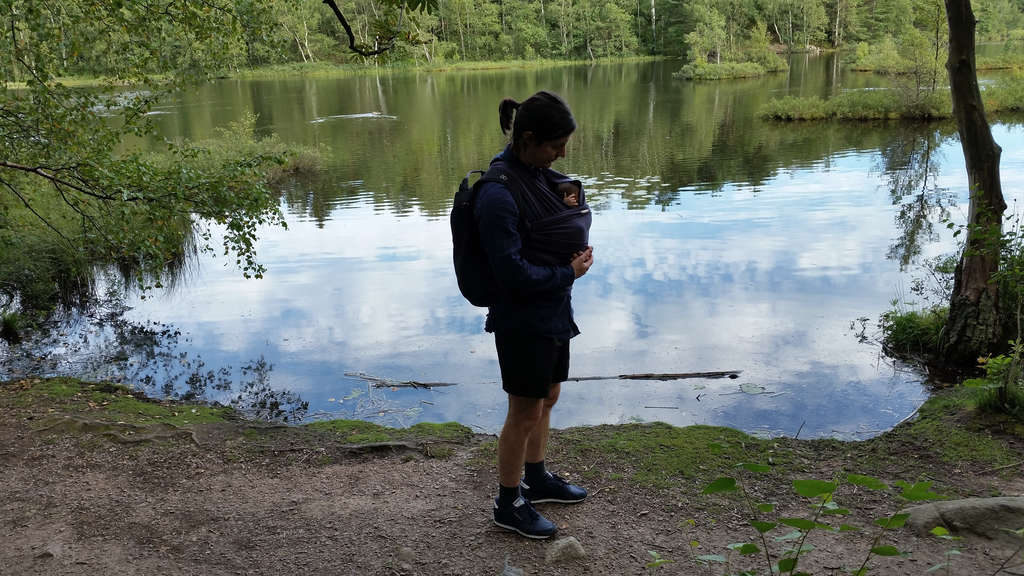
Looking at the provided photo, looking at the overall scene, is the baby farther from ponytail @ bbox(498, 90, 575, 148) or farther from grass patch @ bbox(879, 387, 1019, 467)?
grass patch @ bbox(879, 387, 1019, 467)

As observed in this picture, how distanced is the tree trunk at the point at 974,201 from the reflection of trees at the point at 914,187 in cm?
416

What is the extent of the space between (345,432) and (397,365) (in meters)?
2.37

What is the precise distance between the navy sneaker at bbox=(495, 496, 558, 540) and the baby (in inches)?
51.9

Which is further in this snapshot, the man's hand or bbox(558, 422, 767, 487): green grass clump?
bbox(558, 422, 767, 487): green grass clump

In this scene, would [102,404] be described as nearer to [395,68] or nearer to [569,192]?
[569,192]

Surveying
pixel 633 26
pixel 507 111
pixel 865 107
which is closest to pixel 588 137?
pixel 865 107

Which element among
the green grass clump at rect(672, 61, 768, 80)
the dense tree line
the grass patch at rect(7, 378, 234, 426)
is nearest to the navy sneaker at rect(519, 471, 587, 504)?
the grass patch at rect(7, 378, 234, 426)

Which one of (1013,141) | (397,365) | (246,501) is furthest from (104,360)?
(1013,141)

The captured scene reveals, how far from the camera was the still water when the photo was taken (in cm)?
654

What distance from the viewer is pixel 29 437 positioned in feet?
15.4

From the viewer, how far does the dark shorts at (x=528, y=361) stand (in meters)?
2.86

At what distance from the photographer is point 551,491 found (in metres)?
3.54

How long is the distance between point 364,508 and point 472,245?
1.60 m

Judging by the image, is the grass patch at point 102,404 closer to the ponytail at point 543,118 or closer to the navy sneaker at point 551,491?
the navy sneaker at point 551,491
